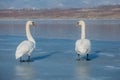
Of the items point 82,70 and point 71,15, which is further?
point 71,15

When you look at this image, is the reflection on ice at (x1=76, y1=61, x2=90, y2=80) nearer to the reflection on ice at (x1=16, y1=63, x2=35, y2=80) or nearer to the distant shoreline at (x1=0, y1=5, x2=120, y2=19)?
the reflection on ice at (x1=16, y1=63, x2=35, y2=80)

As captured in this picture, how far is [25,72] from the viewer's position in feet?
32.2

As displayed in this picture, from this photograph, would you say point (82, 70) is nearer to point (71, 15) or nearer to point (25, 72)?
point (25, 72)

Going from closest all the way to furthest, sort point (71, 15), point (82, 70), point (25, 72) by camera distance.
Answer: point (25, 72)
point (82, 70)
point (71, 15)

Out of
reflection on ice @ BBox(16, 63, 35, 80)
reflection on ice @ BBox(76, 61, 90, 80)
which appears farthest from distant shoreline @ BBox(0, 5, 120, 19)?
reflection on ice @ BBox(16, 63, 35, 80)

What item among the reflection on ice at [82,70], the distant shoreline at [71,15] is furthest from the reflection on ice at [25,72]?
the distant shoreline at [71,15]

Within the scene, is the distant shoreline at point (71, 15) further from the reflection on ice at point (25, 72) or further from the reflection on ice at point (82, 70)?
the reflection on ice at point (25, 72)

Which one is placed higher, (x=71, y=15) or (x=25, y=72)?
(x=25, y=72)

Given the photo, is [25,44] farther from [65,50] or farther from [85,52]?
[65,50]

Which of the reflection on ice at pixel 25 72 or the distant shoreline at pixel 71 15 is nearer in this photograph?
the reflection on ice at pixel 25 72

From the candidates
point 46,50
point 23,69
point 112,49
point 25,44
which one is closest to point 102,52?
point 112,49

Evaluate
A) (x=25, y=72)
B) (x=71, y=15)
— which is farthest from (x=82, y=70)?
(x=71, y=15)

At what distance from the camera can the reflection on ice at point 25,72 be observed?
9.13 meters

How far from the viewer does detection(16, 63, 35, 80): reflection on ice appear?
9.13 metres
